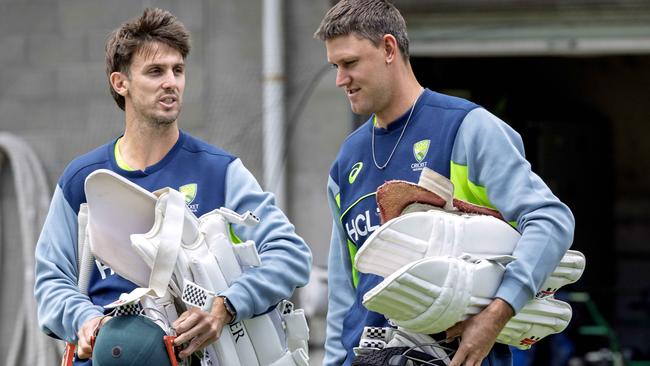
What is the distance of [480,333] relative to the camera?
356 centimetres

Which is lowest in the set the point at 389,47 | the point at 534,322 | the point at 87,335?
the point at 87,335

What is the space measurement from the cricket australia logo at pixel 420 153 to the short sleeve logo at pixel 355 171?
0.80 feet

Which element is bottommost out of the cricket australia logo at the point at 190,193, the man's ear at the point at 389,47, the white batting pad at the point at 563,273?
the white batting pad at the point at 563,273

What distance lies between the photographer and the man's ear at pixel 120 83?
444 cm

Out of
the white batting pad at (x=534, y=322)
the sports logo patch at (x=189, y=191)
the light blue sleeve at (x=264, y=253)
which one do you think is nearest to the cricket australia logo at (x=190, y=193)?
the sports logo patch at (x=189, y=191)

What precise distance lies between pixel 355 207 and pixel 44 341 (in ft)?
15.7

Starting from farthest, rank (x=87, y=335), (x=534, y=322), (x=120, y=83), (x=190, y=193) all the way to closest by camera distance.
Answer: (x=120, y=83)
(x=190, y=193)
(x=87, y=335)
(x=534, y=322)

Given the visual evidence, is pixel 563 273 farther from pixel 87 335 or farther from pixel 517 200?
pixel 87 335

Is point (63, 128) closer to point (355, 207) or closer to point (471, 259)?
point (355, 207)

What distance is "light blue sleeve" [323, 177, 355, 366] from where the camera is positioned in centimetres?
430

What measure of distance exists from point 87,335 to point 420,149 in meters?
1.11

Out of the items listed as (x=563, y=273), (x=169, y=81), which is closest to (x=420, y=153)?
(x=563, y=273)

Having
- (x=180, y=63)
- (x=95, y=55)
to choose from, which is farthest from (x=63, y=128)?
(x=180, y=63)

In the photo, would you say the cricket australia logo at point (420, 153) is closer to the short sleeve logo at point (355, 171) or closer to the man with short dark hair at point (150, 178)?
the short sleeve logo at point (355, 171)
